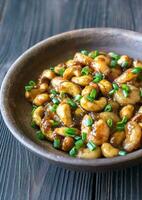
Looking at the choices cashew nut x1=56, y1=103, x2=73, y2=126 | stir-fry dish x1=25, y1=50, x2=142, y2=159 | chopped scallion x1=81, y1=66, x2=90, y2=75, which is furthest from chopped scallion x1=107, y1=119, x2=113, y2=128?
chopped scallion x1=81, y1=66, x2=90, y2=75

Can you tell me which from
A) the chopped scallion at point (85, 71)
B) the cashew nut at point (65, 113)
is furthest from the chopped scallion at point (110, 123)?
the chopped scallion at point (85, 71)

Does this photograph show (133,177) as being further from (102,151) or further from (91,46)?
(91,46)

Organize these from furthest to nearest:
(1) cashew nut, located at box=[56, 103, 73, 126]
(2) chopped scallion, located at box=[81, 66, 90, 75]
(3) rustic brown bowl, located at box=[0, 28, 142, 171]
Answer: (2) chopped scallion, located at box=[81, 66, 90, 75] < (1) cashew nut, located at box=[56, 103, 73, 126] < (3) rustic brown bowl, located at box=[0, 28, 142, 171]

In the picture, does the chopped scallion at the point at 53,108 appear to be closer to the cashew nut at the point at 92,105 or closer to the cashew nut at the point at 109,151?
the cashew nut at the point at 92,105

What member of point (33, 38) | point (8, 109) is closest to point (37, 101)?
point (8, 109)

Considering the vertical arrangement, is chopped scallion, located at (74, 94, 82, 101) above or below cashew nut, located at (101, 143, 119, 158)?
above

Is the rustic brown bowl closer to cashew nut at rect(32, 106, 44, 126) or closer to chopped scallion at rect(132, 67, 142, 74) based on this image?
cashew nut at rect(32, 106, 44, 126)

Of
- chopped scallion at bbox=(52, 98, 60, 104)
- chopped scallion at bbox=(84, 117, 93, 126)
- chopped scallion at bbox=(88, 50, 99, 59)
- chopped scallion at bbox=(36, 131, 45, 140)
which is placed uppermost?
chopped scallion at bbox=(88, 50, 99, 59)
